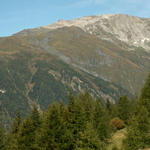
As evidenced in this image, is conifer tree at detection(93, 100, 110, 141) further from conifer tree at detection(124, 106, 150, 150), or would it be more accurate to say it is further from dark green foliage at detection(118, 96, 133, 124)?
dark green foliage at detection(118, 96, 133, 124)

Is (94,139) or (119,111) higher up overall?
(94,139)

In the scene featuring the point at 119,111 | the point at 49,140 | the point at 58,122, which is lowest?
the point at 119,111

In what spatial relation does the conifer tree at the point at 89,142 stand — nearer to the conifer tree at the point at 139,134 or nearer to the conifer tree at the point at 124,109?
the conifer tree at the point at 139,134

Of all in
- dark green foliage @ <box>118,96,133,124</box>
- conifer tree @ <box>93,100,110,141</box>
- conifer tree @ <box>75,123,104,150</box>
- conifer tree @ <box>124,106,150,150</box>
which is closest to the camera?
conifer tree @ <box>75,123,104,150</box>

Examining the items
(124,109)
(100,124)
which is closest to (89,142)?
(100,124)

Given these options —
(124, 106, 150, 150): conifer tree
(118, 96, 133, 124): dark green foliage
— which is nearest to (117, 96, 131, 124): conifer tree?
(118, 96, 133, 124): dark green foliage

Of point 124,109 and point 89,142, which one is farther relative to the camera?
point 124,109

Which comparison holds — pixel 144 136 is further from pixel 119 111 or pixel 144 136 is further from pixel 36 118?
pixel 119 111

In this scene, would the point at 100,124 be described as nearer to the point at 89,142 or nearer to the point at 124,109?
the point at 89,142

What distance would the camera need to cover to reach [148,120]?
39531 mm

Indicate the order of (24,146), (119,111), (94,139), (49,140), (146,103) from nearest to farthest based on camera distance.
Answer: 1. (94,139)
2. (49,140)
3. (24,146)
4. (146,103)
5. (119,111)

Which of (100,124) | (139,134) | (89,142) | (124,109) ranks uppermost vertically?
(89,142)

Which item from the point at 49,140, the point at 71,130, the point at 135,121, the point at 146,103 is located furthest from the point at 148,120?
the point at 49,140

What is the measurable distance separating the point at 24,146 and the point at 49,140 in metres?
5.86
